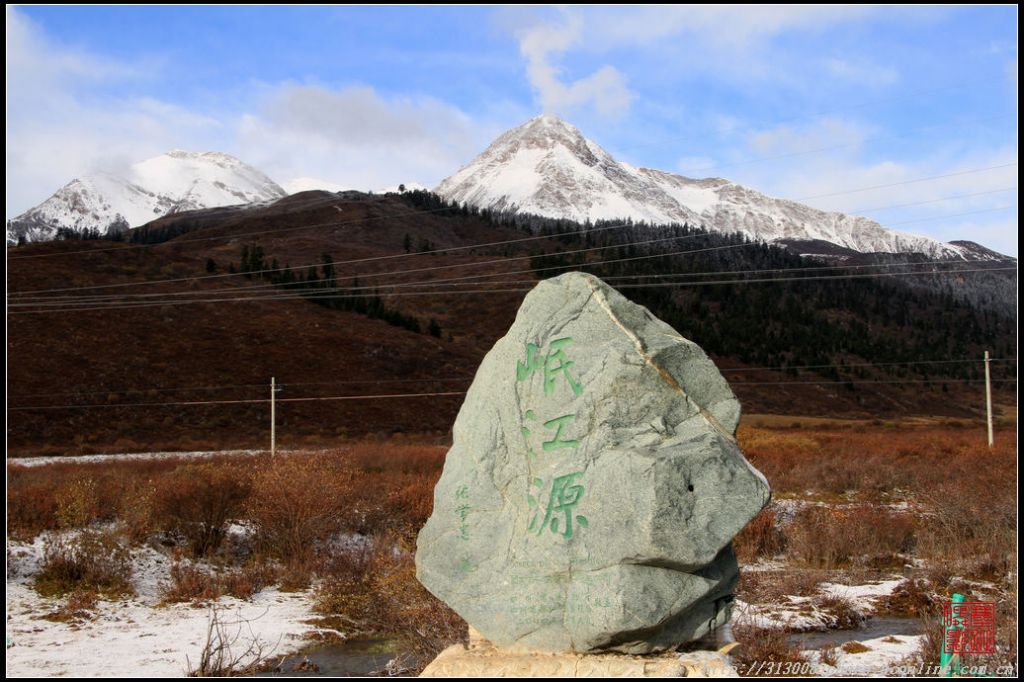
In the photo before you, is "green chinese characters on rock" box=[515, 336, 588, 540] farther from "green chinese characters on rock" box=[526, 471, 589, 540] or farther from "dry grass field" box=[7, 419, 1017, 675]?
"dry grass field" box=[7, 419, 1017, 675]

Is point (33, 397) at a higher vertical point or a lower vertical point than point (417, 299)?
lower

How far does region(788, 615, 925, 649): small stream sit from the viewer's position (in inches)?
418

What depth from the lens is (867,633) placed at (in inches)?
436

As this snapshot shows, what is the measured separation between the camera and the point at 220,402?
140 ft

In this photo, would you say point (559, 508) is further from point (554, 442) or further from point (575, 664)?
point (575, 664)

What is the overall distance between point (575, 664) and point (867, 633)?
6.42 metres

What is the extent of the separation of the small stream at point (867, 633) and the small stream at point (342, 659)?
5.03 m

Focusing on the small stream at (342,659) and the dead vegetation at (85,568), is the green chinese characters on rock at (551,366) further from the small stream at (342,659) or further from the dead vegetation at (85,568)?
the dead vegetation at (85,568)

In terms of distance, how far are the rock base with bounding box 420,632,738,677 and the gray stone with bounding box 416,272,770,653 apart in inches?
4.2

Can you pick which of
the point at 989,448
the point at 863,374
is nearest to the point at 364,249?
A: the point at 863,374

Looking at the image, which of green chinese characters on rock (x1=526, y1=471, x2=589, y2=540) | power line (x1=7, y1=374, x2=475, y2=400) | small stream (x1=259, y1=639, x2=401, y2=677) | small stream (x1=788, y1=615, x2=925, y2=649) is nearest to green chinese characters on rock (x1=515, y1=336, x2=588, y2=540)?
green chinese characters on rock (x1=526, y1=471, x2=589, y2=540)

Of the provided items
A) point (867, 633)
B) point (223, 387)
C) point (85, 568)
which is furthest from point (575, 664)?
point (223, 387)

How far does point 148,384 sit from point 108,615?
3499 centimetres

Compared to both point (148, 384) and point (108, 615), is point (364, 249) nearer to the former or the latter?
point (148, 384)
